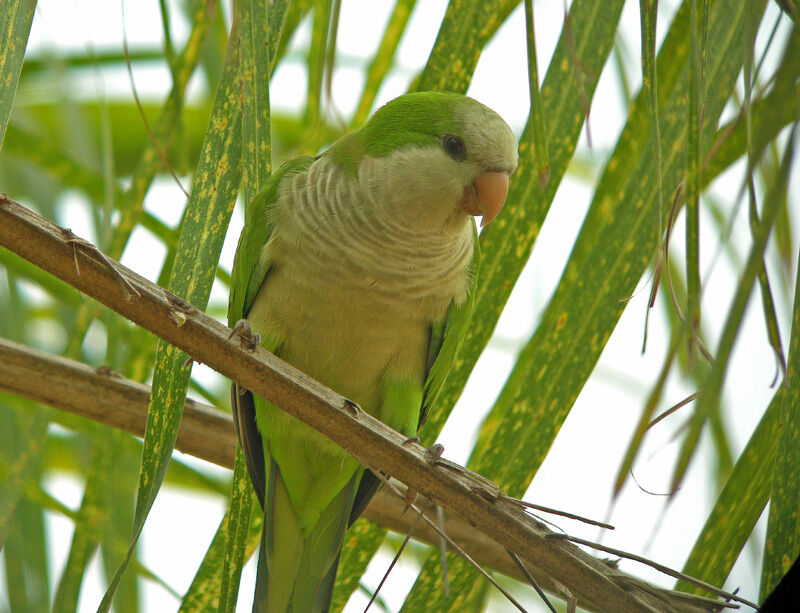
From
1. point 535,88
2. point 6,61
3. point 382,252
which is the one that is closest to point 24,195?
point 382,252

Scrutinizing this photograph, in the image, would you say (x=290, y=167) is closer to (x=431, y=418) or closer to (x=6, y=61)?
(x=431, y=418)

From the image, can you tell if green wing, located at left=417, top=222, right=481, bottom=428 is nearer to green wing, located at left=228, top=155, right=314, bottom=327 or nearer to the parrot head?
the parrot head

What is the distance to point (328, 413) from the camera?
1192 millimetres

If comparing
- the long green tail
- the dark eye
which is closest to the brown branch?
the long green tail

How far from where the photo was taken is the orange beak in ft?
6.06

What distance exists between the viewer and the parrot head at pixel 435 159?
1910 millimetres

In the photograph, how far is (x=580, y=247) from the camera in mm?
1414

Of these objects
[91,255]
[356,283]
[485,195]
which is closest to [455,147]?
[485,195]

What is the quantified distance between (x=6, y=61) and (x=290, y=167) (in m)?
1.16

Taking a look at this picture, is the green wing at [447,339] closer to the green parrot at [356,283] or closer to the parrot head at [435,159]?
the green parrot at [356,283]

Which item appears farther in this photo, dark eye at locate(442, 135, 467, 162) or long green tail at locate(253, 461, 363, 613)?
dark eye at locate(442, 135, 467, 162)

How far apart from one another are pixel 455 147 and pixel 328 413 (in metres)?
1.01

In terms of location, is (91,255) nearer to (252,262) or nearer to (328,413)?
(328,413)

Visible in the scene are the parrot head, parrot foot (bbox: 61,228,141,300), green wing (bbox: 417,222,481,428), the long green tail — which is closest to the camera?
parrot foot (bbox: 61,228,141,300)
